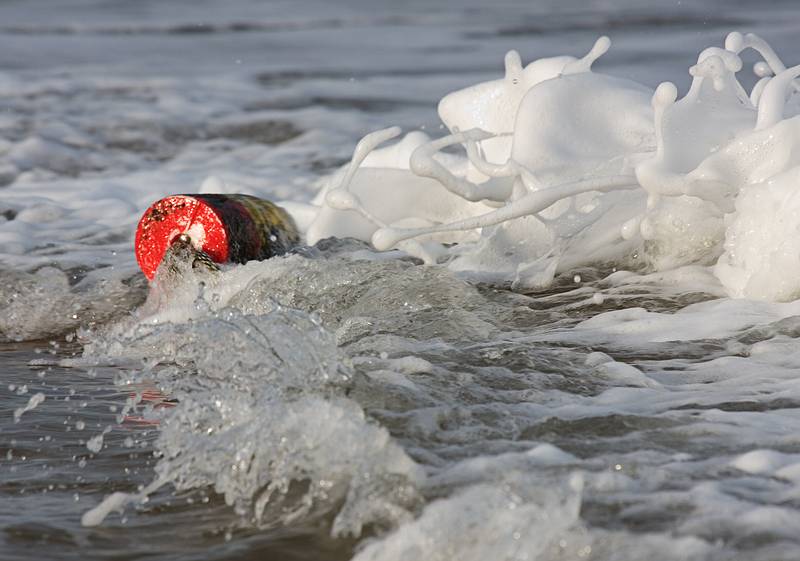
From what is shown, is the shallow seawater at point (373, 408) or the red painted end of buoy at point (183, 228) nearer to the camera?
the shallow seawater at point (373, 408)

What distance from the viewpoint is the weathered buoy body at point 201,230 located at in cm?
369

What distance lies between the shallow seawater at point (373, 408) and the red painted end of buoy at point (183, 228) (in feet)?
0.43

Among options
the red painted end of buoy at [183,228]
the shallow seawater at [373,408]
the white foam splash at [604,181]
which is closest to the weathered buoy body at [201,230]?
the red painted end of buoy at [183,228]

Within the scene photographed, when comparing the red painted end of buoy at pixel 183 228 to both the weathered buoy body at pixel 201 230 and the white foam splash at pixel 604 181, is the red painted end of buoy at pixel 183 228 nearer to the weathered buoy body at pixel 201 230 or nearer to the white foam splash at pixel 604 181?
the weathered buoy body at pixel 201 230

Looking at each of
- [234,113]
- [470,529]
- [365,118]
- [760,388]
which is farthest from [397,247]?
[234,113]

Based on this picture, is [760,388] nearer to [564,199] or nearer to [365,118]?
[564,199]

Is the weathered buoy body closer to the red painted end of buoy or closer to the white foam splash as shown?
the red painted end of buoy

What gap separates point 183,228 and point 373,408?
1.53 metres

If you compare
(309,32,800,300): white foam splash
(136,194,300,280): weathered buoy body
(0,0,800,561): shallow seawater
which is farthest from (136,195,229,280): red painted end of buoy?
(309,32,800,300): white foam splash

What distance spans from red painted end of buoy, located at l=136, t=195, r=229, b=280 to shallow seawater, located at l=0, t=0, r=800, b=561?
130 millimetres

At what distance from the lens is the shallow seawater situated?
1.96 metres

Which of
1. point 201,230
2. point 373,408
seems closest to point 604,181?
point 201,230

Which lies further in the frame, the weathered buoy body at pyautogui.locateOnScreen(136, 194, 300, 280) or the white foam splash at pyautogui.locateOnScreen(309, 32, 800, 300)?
the weathered buoy body at pyautogui.locateOnScreen(136, 194, 300, 280)

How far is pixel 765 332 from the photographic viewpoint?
2965 millimetres
